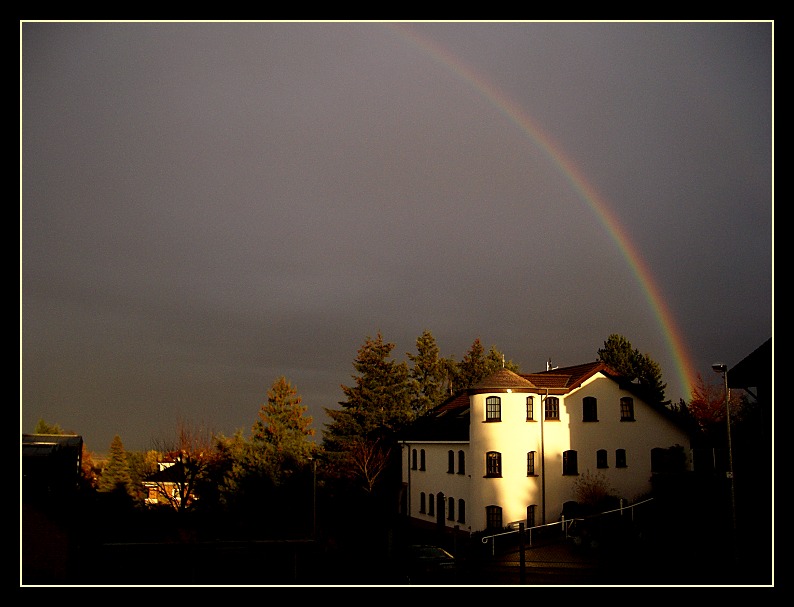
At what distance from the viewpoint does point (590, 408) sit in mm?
36375

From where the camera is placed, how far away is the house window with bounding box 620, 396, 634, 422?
36688 mm

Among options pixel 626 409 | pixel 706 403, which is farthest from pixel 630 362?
pixel 626 409

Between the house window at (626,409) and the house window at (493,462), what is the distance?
669 centimetres

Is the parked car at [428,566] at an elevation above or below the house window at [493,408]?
below

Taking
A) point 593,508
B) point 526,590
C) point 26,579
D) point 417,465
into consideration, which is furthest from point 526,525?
point 526,590

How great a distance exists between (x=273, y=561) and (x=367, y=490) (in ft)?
95.5

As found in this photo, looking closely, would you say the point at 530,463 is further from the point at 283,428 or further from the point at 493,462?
the point at 283,428

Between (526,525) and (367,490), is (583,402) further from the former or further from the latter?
(367,490)

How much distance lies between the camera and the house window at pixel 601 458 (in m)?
36.1

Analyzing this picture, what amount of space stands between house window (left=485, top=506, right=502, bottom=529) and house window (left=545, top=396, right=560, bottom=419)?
5065mm

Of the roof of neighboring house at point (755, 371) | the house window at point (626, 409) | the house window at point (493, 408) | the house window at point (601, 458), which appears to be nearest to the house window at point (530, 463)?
the house window at point (493, 408)

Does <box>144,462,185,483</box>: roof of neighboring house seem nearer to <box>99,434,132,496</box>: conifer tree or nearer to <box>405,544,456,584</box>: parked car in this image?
<box>99,434,132,496</box>: conifer tree

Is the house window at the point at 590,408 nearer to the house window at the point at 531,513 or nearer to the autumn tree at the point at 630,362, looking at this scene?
the house window at the point at 531,513

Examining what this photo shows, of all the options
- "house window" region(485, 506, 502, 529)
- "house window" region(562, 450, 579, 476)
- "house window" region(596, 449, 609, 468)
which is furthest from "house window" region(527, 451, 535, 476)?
"house window" region(596, 449, 609, 468)
